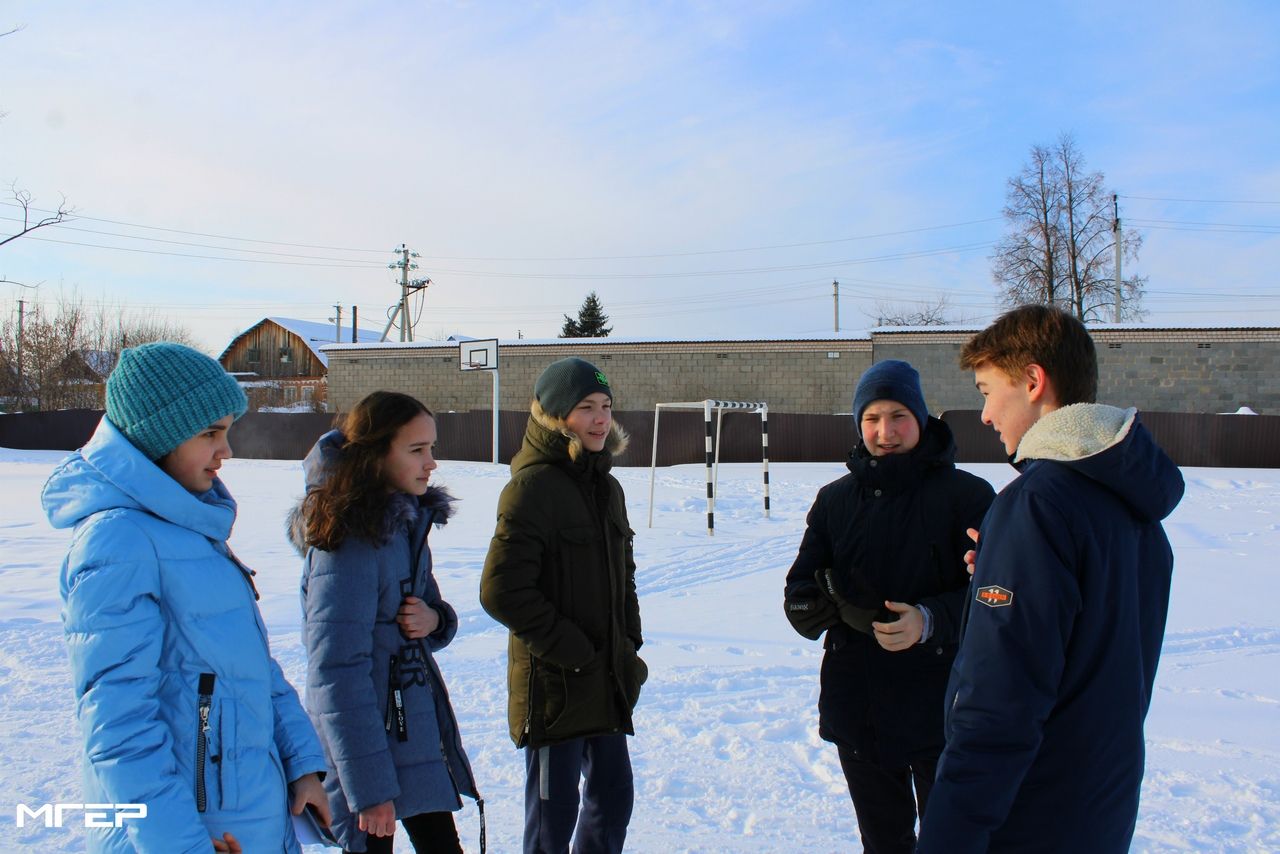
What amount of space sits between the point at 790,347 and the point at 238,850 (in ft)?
87.1

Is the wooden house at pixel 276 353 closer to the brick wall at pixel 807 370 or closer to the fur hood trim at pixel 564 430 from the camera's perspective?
the brick wall at pixel 807 370

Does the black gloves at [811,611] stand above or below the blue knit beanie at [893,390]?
below

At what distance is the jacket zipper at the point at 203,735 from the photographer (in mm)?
1644

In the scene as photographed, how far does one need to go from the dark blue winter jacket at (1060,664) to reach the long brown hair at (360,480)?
1.51 meters

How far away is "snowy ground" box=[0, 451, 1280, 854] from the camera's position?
3.08 meters

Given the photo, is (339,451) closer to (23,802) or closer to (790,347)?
(23,802)

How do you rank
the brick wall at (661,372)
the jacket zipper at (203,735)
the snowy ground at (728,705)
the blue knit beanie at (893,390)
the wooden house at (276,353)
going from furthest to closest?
1. the wooden house at (276,353)
2. the brick wall at (661,372)
3. the snowy ground at (728,705)
4. the blue knit beanie at (893,390)
5. the jacket zipper at (203,735)

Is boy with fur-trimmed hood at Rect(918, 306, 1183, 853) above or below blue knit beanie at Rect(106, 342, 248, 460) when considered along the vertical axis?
below

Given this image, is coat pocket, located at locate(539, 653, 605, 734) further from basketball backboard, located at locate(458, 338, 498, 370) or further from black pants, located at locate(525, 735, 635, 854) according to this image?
basketball backboard, located at locate(458, 338, 498, 370)

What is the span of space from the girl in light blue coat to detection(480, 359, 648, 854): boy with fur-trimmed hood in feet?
2.20

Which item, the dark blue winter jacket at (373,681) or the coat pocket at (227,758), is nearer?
the coat pocket at (227,758)

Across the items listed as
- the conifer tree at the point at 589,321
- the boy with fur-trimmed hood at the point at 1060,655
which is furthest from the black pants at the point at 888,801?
the conifer tree at the point at 589,321

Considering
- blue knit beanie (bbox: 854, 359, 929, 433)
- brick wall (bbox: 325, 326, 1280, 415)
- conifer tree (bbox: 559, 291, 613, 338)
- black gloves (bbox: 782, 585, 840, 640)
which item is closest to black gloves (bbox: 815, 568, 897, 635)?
black gloves (bbox: 782, 585, 840, 640)

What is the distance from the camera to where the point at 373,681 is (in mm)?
2211
